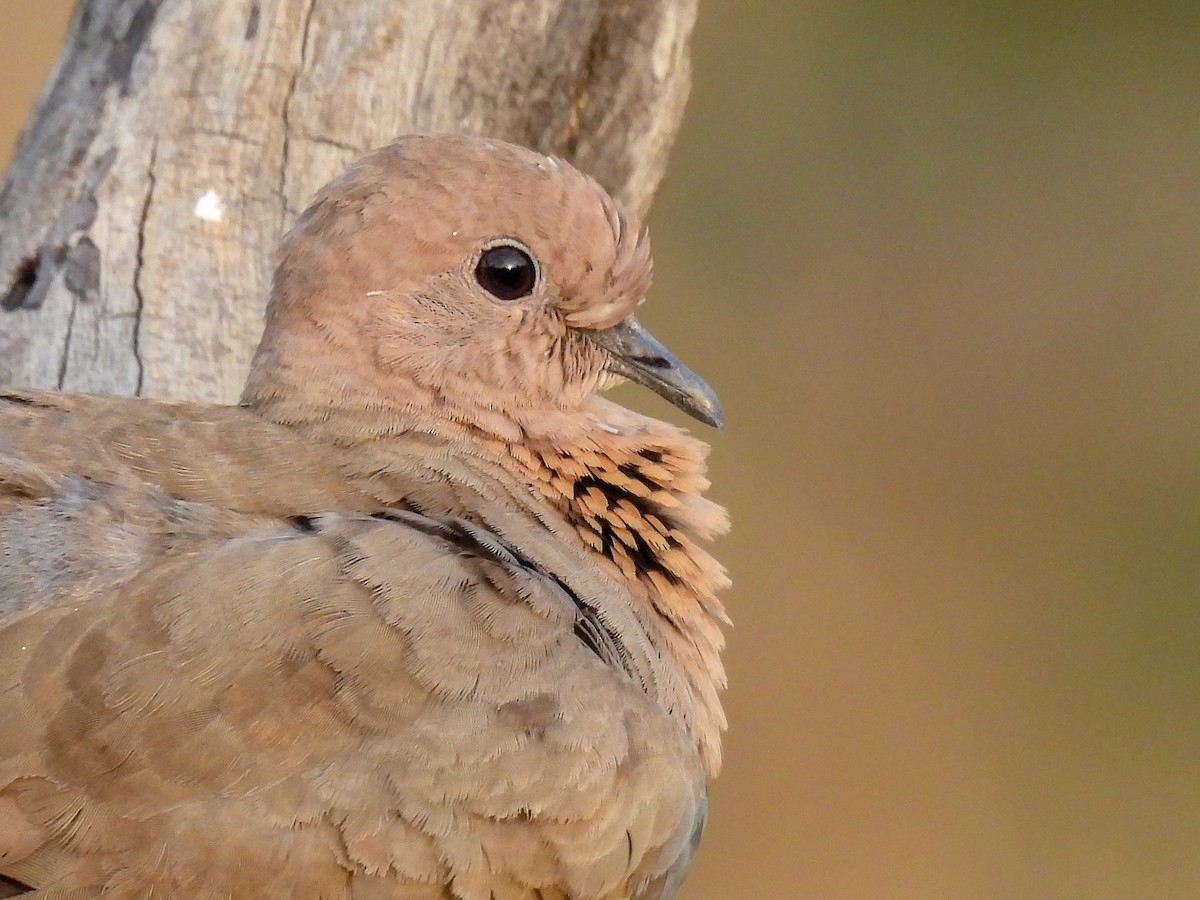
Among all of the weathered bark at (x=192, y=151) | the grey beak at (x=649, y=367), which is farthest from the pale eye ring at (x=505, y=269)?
the weathered bark at (x=192, y=151)

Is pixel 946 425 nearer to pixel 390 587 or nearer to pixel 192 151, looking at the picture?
pixel 192 151

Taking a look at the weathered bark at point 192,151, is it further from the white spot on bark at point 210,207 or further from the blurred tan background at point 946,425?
the blurred tan background at point 946,425

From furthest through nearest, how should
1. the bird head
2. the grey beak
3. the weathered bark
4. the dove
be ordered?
the weathered bark → the grey beak → the bird head → the dove

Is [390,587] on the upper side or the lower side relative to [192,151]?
lower

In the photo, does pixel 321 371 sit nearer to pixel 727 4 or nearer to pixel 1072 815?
pixel 1072 815

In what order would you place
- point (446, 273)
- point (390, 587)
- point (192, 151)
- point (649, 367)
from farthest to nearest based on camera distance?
point (192, 151), point (649, 367), point (446, 273), point (390, 587)

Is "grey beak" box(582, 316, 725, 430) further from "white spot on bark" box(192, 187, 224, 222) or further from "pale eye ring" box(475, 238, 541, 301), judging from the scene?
"white spot on bark" box(192, 187, 224, 222)

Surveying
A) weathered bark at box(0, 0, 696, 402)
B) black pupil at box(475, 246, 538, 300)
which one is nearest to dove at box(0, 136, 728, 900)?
black pupil at box(475, 246, 538, 300)

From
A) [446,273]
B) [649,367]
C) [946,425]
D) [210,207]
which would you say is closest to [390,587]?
[446,273]

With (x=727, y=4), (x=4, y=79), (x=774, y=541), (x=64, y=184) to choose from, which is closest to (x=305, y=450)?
(x=64, y=184)
